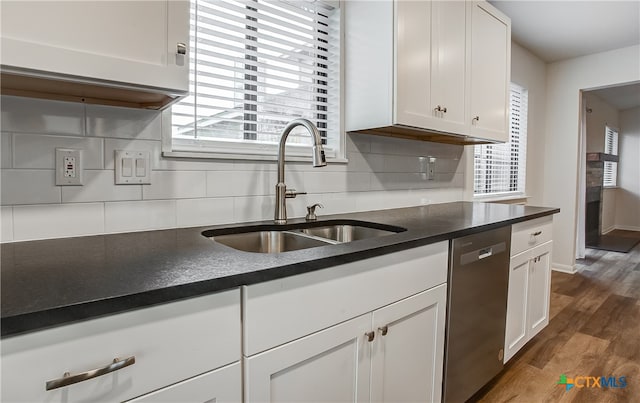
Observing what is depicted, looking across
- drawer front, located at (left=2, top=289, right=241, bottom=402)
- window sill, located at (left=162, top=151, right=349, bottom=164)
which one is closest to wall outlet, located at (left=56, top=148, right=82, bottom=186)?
window sill, located at (left=162, top=151, right=349, bottom=164)

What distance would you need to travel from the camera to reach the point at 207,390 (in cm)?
76

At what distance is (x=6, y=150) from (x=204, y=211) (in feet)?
2.04

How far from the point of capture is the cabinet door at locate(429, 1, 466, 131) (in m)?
1.86

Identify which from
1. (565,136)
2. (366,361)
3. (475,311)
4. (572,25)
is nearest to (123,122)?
(366,361)

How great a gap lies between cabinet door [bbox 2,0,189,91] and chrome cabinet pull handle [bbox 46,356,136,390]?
674 mm

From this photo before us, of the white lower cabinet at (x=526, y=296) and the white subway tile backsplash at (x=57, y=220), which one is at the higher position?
the white subway tile backsplash at (x=57, y=220)

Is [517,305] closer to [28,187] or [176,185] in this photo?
[176,185]

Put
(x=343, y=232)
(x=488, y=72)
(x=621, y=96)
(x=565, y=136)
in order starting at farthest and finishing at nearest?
(x=621, y=96) < (x=565, y=136) < (x=488, y=72) < (x=343, y=232)

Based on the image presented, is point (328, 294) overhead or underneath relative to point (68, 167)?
underneath

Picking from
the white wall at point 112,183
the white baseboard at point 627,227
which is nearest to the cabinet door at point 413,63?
the white wall at point 112,183

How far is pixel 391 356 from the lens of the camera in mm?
1191

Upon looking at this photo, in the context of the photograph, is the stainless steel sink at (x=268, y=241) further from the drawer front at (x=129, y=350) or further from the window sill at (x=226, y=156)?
the drawer front at (x=129, y=350)

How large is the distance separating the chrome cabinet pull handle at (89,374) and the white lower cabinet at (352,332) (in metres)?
0.25

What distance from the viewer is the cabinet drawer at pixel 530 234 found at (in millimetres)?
1855
